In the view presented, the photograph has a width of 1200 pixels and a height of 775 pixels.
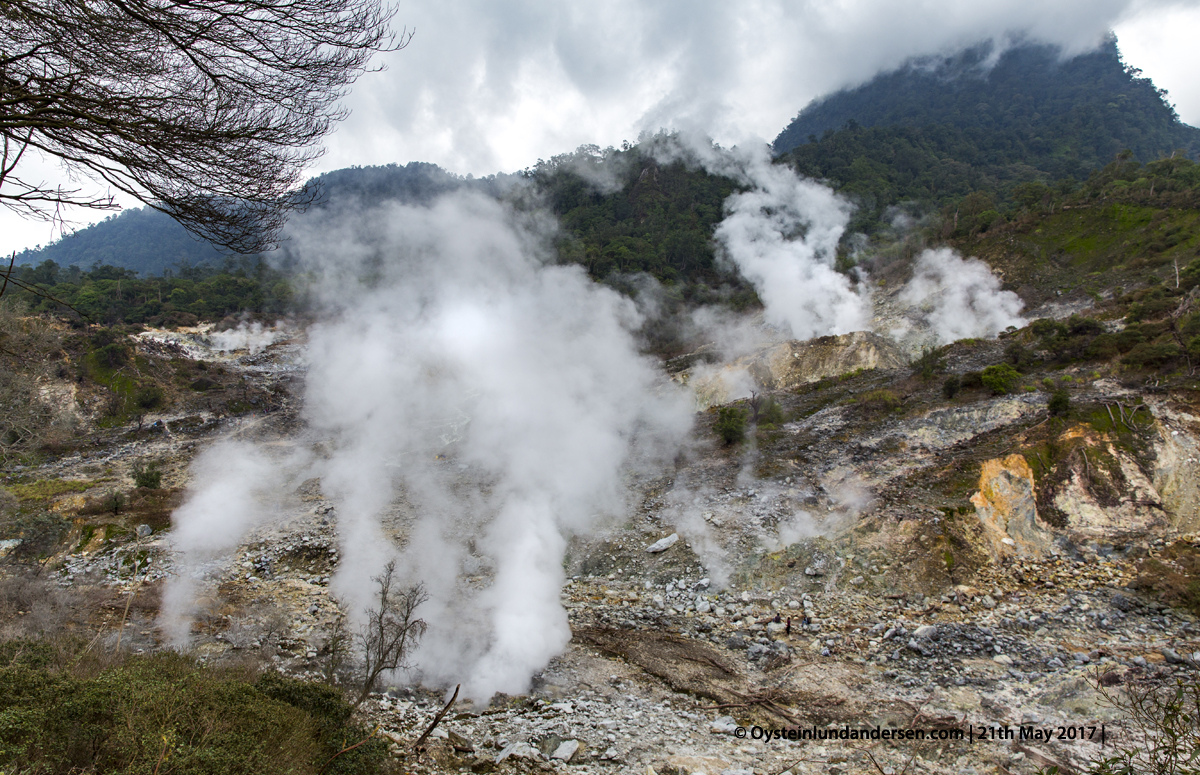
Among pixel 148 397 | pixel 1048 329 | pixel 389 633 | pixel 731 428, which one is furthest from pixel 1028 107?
pixel 148 397

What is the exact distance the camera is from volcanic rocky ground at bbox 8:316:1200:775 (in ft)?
19.9

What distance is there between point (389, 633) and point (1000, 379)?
16.3 metres

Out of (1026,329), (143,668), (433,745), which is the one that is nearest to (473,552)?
(433,745)

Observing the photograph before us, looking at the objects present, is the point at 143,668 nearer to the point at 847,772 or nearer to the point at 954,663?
the point at 847,772

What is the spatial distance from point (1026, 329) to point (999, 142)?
5072 cm

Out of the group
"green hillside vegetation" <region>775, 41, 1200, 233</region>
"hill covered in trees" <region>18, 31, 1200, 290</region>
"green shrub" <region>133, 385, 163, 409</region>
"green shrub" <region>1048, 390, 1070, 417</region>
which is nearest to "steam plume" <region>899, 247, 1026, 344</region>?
"hill covered in trees" <region>18, 31, 1200, 290</region>

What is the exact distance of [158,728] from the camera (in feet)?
12.9

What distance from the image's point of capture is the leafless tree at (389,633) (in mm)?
6398

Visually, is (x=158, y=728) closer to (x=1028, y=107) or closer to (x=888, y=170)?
(x=888, y=170)

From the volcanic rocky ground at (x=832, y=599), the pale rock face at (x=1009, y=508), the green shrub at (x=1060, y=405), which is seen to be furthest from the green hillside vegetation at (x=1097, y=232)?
the pale rock face at (x=1009, y=508)

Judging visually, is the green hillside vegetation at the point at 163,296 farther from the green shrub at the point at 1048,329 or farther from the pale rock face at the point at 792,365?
the green shrub at the point at 1048,329

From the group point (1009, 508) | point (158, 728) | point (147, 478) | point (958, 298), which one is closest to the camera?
point (158, 728)

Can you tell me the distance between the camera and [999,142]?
178ft

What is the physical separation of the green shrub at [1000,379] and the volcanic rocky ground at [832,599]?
0.41 metres
